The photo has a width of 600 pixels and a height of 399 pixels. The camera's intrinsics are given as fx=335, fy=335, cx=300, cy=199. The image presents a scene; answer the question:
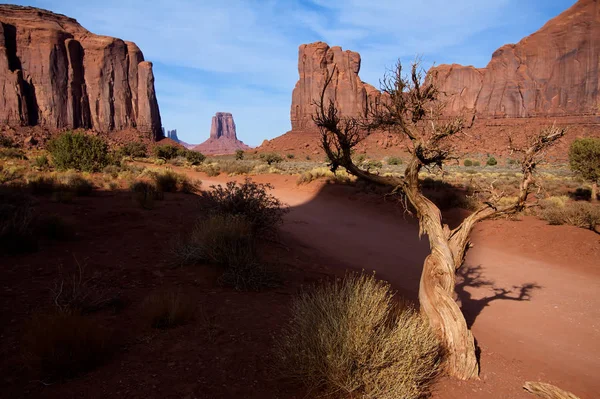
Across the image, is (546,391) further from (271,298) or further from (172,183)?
(172,183)

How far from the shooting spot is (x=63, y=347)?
2.88 metres

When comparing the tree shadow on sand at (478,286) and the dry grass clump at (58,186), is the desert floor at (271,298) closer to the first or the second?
the tree shadow on sand at (478,286)

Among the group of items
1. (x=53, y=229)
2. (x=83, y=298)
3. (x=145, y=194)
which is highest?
(x=145, y=194)

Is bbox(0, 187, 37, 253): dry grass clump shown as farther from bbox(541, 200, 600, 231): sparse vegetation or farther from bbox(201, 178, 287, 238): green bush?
bbox(541, 200, 600, 231): sparse vegetation

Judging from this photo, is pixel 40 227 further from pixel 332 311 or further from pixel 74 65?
pixel 74 65

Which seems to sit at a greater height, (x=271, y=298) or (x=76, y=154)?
Result: (x=76, y=154)

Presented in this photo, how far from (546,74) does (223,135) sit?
15149 centimetres

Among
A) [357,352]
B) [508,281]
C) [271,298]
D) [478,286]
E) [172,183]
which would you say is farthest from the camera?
[172,183]

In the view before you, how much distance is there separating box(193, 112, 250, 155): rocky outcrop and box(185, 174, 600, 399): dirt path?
175 metres

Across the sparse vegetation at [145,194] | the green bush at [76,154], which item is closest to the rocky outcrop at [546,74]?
the green bush at [76,154]

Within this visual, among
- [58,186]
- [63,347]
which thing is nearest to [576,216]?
[63,347]

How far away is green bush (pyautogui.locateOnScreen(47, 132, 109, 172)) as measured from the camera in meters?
18.5

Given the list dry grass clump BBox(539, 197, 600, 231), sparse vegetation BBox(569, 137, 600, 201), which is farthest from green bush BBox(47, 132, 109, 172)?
sparse vegetation BBox(569, 137, 600, 201)

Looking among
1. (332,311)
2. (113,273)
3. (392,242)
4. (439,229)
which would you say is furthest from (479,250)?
(113,273)
